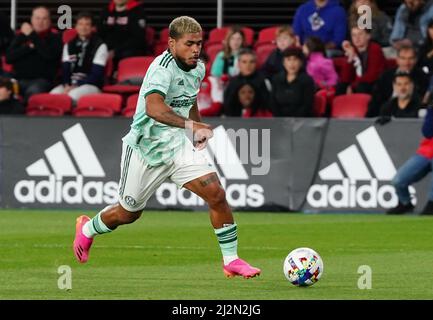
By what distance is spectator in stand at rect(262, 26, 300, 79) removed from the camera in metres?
21.5

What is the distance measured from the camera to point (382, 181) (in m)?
19.5

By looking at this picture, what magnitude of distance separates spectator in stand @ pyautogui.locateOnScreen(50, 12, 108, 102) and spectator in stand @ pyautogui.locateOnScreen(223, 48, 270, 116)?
7.56 ft

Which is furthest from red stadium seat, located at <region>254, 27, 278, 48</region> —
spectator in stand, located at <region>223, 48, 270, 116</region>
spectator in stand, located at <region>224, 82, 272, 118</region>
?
spectator in stand, located at <region>224, 82, 272, 118</region>

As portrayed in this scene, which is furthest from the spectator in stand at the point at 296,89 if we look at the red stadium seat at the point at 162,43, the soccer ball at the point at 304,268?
the soccer ball at the point at 304,268

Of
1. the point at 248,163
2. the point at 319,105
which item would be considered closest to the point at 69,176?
the point at 248,163

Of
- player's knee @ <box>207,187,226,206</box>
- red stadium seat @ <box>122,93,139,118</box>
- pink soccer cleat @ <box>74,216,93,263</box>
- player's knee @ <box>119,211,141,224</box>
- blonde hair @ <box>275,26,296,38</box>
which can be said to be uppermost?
blonde hair @ <box>275,26,296,38</box>

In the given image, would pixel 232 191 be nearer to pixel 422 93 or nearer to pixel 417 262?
pixel 422 93

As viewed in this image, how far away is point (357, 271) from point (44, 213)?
26.6 ft

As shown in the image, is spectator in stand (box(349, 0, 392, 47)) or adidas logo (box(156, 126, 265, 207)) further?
spectator in stand (box(349, 0, 392, 47))

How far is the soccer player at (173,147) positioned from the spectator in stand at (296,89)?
8.36 meters

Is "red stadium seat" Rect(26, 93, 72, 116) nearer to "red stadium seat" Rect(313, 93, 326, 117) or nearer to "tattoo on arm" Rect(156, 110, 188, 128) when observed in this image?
"red stadium seat" Rect(313, 93, 326, 117)

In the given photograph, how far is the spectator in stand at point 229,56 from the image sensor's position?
2153 centimetres

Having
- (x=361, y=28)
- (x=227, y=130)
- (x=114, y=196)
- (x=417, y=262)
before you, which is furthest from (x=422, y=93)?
(x=417, y=262)

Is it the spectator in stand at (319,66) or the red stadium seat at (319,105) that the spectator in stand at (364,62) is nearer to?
the spectator in stand at (319,66)
